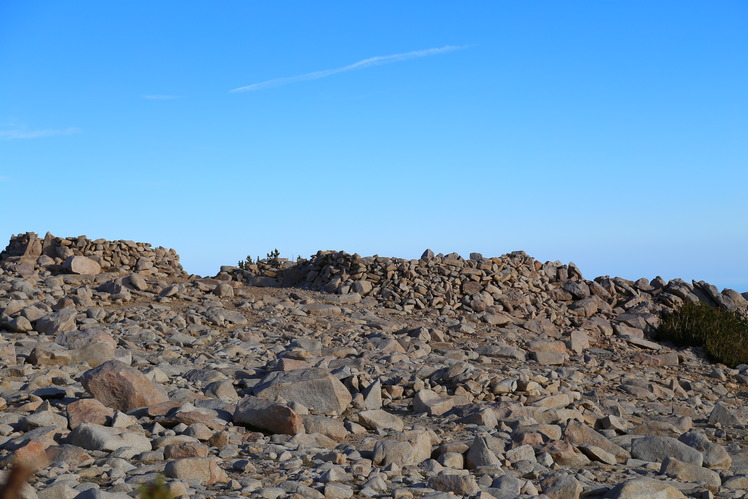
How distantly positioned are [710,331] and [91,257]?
44.8 ft

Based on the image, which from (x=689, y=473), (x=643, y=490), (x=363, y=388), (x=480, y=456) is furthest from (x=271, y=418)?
(x=689, y=473)

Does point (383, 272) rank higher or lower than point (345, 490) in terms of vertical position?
higher

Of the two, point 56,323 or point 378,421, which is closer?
point 378,421

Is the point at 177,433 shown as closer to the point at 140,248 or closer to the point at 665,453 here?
the point at 665,453

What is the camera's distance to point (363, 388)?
7789 mm

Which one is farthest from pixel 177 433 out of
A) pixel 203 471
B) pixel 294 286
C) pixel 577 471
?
pixel 294 286

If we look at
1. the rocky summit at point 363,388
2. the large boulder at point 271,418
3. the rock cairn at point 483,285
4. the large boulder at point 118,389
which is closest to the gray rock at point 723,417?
the rocky summit at point 363,388

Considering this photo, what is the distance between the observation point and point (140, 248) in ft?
58.0

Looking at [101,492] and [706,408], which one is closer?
[101,492]

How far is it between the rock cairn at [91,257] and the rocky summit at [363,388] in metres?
0.14

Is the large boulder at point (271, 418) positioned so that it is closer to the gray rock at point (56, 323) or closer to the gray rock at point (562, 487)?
the gray rock at point (562, 487)

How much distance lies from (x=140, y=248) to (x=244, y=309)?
6.33 metres

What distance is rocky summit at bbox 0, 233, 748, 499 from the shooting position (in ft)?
16.1

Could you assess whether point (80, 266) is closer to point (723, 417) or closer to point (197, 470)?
point (197, 470)
